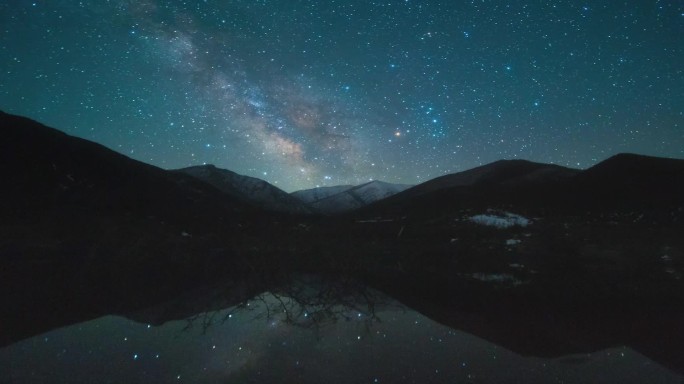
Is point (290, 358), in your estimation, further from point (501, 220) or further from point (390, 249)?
point (501, 220)

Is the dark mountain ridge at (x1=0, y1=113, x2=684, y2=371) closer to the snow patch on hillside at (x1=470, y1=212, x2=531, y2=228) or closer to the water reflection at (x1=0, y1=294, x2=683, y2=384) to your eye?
the snow patch on hillside at (x1=470, y1=212, x2=531, y2=228)

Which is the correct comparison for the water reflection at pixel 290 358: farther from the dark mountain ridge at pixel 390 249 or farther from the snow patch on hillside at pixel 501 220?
the snow patch on hillside at pixel 501 220

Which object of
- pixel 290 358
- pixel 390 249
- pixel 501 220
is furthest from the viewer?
pixel 501 220

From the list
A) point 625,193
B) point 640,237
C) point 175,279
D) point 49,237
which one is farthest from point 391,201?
point 175,279

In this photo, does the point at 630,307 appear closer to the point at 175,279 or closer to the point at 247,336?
the point at 247,336

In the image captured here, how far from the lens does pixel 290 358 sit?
1043cm

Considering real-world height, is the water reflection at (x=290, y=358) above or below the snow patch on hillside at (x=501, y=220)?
below

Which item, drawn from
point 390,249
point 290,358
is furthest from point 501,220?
point 290,358

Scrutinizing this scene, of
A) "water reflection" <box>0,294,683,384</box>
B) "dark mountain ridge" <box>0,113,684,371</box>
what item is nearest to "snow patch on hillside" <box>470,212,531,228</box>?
"dark mountain ridge" <box>0,113,684,371</box>

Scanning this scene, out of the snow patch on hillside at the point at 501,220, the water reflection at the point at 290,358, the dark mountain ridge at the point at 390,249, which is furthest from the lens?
the snow patch on hillside at the point at 501,220

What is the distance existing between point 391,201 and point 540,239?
337 ft

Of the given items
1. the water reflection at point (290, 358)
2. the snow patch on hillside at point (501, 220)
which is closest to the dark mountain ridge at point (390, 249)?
the snow patch on hillside at point (501, 220)

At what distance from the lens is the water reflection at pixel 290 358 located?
902cm

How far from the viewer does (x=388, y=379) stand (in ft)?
29.2
